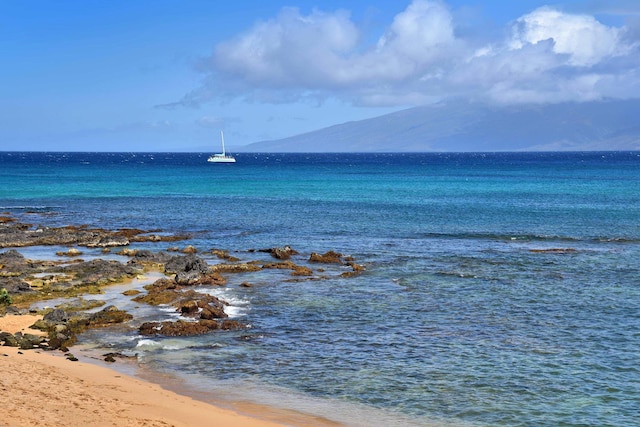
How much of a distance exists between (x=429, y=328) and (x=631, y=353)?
7.97m

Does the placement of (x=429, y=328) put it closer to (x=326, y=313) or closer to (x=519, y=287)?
(x=326, y=313)

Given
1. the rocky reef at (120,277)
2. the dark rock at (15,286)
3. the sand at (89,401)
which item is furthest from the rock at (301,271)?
the sand at (89,401)

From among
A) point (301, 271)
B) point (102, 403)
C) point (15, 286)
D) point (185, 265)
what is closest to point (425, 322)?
point (301, 271)

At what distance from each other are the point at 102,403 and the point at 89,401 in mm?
411

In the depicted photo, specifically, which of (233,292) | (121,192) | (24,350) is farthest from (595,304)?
(121,192)

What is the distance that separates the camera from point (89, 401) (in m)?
19.8

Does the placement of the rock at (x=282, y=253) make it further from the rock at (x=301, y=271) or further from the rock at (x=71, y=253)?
the rock at (x=71, y=253)

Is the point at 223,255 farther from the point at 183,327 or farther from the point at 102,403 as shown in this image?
the point at 102,403

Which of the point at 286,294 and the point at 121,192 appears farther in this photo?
the point at 121,192

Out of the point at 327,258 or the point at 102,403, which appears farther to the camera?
the point at 327,258

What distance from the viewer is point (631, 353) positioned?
1014 inches

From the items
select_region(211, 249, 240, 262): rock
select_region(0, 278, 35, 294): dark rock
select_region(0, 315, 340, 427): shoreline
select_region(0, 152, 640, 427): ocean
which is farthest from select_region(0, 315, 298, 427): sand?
select_region(211, 249, 240, 262): rock

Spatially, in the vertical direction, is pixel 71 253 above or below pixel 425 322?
above

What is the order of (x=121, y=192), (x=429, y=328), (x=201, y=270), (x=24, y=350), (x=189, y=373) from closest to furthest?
1. (x=189, y=373)
2. (x=24, y=350)
3. (x=429, y=328)
4. (x=201, y=270)
5. (x=121, y=192)
